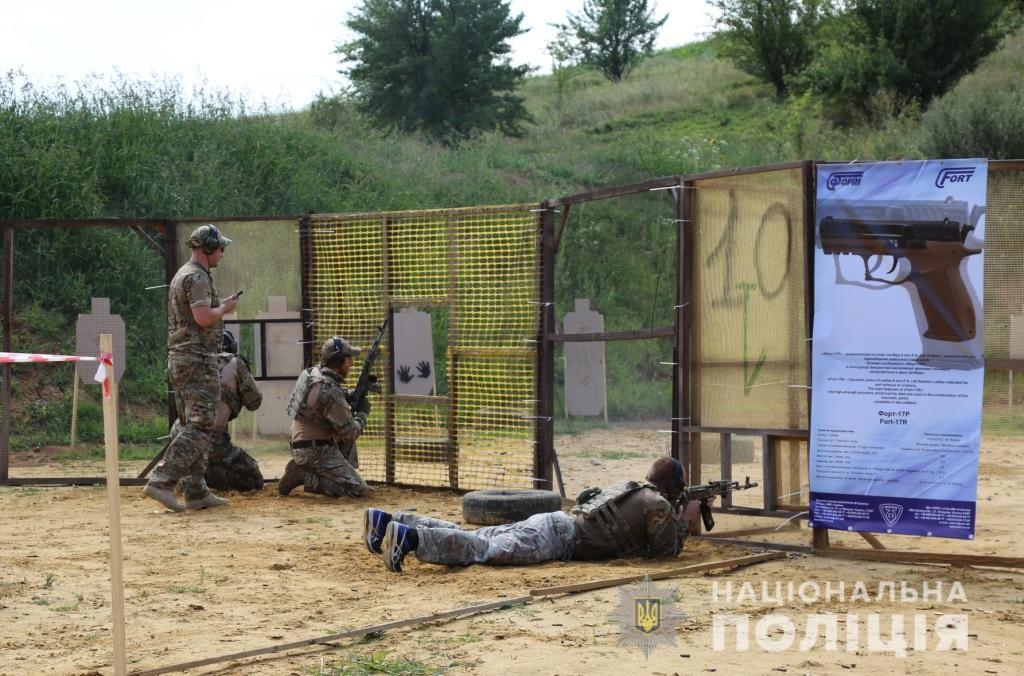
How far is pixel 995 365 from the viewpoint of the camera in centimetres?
707

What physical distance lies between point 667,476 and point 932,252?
209cm

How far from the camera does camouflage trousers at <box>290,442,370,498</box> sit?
1033 cm

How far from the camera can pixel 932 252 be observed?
23.2ft

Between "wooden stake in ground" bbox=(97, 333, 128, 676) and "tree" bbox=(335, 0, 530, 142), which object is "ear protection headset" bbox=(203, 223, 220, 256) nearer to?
"wooden stake in ground" bbox=(97, 333, 128, 676)

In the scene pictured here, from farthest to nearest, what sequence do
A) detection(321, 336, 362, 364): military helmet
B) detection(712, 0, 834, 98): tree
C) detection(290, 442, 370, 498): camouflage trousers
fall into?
detection(712, 0, 834, 98): tree < detection(290, 442, 370, 498): camouflage trousers < detection(321, 336, 362, 364): military helmet

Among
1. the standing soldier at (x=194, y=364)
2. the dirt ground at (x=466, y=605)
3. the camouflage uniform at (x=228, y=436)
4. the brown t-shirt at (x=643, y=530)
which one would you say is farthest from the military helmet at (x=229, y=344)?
the brown t-shirt at (x=643, y=530)

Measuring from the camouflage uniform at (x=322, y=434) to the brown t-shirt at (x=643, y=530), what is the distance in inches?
128

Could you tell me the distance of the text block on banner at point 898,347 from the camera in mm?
7016

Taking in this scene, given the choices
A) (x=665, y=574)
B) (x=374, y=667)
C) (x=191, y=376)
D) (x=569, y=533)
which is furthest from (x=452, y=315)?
(x=374, y=667)

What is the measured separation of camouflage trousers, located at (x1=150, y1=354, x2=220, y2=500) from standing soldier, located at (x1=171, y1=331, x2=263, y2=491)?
0.61 metres

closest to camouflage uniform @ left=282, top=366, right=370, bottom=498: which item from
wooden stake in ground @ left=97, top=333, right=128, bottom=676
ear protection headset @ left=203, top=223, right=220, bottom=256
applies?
ear protection headset @ left=203, top=223, right=220, bottom=256

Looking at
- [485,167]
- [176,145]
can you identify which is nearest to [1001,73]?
[485,167]

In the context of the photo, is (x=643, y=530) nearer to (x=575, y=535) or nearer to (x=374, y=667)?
(x=575, y=535)

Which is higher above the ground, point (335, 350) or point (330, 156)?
point (330, 156)
